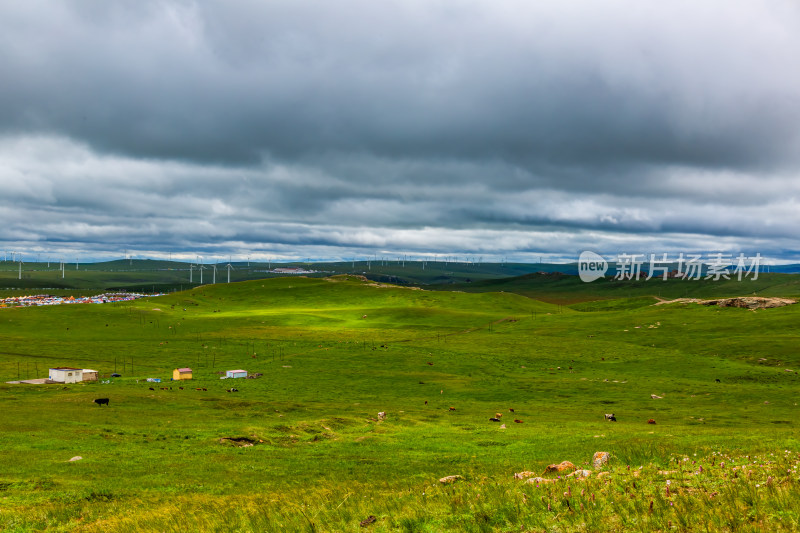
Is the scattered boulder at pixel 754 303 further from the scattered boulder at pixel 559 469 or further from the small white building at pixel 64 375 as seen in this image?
the scattered boulder at pixel 559 469

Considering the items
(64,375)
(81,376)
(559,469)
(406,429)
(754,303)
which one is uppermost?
(559,469)

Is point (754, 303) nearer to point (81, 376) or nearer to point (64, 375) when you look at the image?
point (81, 376)

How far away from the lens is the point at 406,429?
167 feet

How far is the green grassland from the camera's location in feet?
48.5

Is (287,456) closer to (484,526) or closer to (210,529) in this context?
(210,529)

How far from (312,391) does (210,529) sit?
220 feet

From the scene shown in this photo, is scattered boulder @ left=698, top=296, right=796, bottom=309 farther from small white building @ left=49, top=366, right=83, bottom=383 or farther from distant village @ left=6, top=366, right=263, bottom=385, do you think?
small white building @ left=49, top=366, right=83, bottom=383

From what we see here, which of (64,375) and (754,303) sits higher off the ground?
(754,303)

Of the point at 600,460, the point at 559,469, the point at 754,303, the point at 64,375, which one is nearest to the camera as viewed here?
the point at 559,469

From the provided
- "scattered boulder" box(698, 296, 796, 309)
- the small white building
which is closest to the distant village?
the small white building

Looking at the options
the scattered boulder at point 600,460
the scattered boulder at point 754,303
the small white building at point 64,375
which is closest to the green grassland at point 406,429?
the scattered boulder at point 600,460

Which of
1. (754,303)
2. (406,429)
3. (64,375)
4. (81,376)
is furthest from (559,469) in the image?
(754,303)

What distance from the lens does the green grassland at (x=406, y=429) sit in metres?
14.8

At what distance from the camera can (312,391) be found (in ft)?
269
